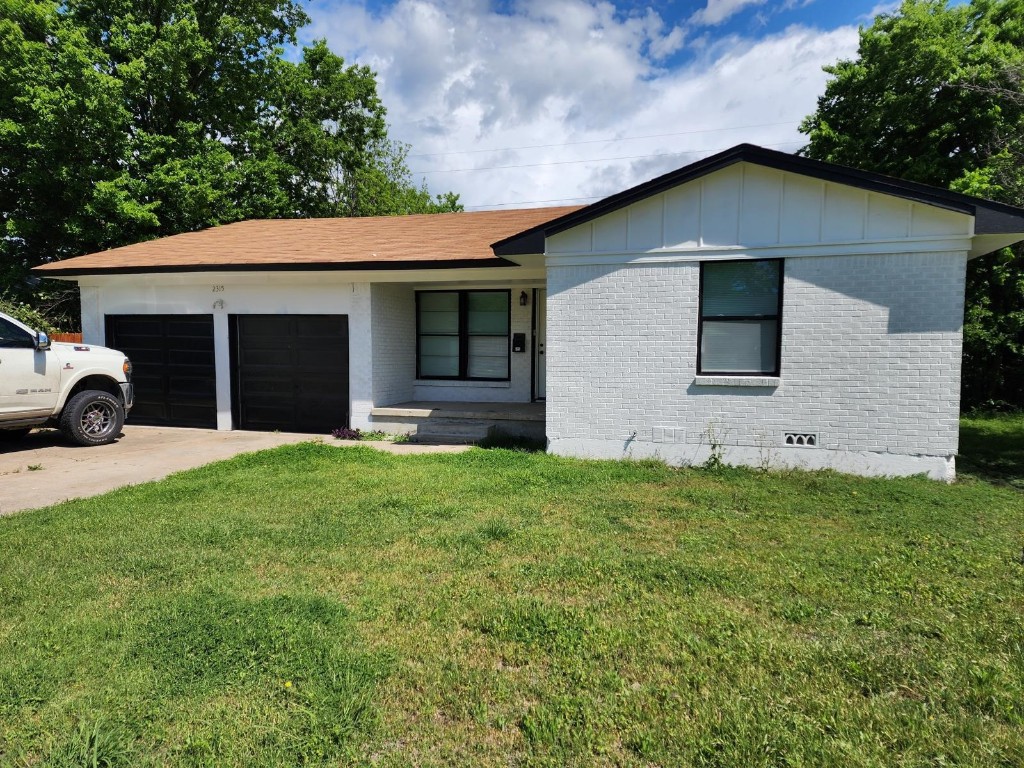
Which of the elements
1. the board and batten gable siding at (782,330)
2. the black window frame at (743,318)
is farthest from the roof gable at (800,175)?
the black window frame at (743,318)

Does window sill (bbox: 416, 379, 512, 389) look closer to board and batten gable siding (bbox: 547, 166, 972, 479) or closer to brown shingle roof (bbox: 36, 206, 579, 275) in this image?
brown shingle roof (bbox: 36, 206, 579, 275)

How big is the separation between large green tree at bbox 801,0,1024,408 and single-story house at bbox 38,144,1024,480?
7.34 meters

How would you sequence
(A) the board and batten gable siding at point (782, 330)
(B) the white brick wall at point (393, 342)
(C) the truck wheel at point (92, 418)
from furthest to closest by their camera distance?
(B) the white brick wall at point (393, 342) < (C) the truck wheel at point (92, 418) < (A) the board and batten gable siding at point (782, 330)

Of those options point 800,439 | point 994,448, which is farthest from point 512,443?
point 994,448

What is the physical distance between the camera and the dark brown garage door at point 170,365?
1092 cm

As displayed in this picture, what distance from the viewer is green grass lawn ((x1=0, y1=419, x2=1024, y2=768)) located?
2430mm

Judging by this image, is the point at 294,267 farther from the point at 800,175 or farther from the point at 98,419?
the point at 800,175

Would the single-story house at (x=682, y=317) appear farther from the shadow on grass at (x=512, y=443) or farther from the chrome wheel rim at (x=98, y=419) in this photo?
the chrome wheel rim at (x=98, y=419)

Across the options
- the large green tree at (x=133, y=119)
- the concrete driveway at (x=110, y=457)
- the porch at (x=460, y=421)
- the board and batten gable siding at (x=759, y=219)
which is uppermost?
the large green tree at (x=133, y=119)

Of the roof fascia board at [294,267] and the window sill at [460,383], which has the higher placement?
the roof fascia board at [294,267]

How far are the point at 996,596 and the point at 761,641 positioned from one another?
186cm

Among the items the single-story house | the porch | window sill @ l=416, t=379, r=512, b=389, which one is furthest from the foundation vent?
window sill @ l=416, t=379, r=512, b=389

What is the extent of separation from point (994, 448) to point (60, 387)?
47.7ft

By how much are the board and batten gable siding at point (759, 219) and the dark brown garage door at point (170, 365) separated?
7.24 meters
